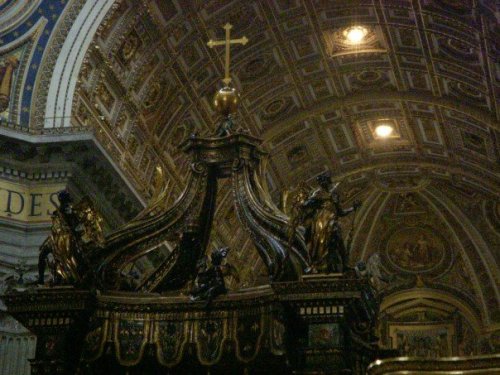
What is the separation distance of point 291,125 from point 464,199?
5.14 m

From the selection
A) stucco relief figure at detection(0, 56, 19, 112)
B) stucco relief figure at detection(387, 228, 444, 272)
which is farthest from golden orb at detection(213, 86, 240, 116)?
stucco relief figure at detection(387, 228, 444, 272)

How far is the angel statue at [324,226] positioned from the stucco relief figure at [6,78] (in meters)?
7.36

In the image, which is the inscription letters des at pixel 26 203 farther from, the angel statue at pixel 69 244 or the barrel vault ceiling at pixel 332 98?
the angel statue at pixel 69 244

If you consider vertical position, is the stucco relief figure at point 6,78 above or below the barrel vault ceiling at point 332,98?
below

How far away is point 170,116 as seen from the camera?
791 inches

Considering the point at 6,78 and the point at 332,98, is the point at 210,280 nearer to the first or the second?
the point at 6,78

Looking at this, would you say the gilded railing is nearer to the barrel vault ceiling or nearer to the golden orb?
the golden orb

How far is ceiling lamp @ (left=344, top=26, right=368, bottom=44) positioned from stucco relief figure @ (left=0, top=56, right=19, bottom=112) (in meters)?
6.13

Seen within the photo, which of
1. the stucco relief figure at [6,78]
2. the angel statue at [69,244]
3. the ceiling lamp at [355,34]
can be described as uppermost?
the ceiling lamp at [355,34]

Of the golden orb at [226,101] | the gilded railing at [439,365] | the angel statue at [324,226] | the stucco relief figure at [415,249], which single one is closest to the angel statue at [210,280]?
the angel statue at [324,226]

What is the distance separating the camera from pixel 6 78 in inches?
645

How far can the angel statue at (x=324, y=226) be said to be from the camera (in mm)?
9773

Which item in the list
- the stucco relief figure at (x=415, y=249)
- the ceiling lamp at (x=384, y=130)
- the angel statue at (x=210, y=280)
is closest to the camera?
the angel statue at (x=210, y=280)

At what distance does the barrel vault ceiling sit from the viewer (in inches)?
721
